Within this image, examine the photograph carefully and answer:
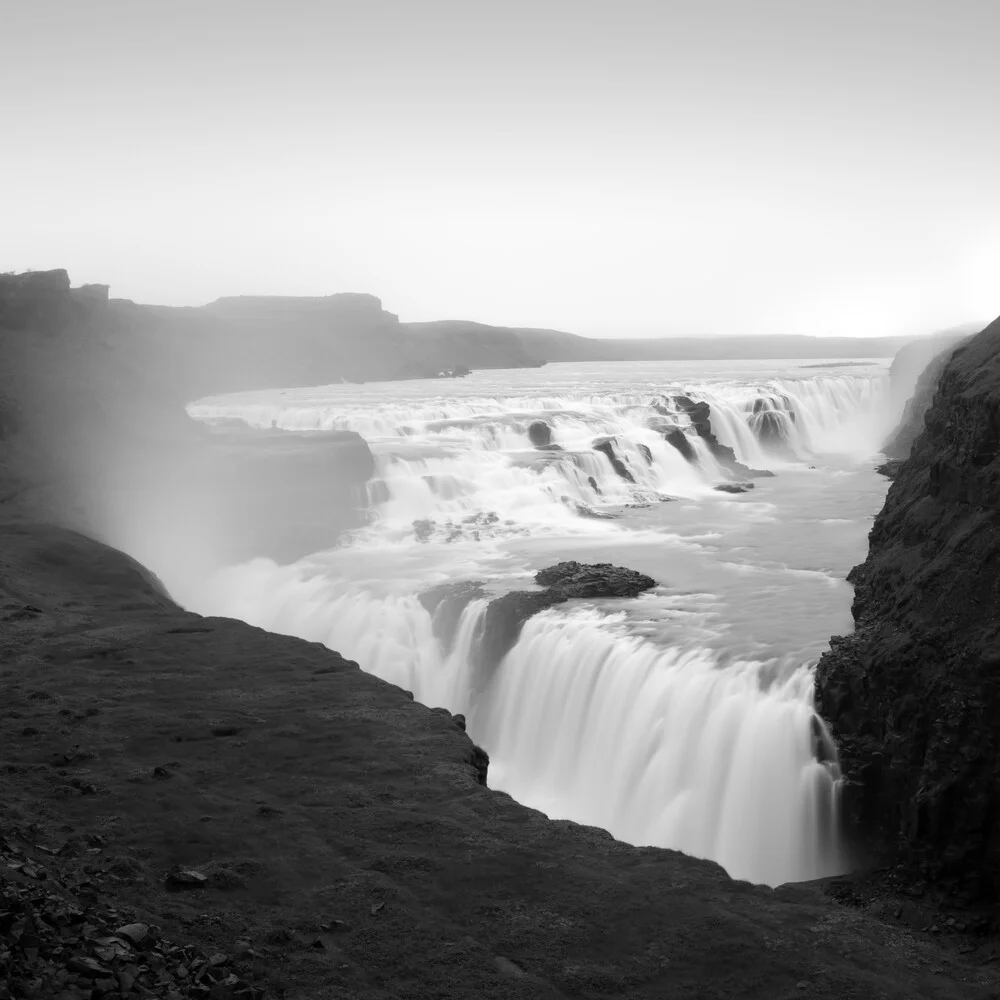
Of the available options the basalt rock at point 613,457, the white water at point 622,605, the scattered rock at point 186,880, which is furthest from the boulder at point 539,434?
the scattered rock at point 186,880

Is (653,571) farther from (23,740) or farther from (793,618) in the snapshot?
(23,740)

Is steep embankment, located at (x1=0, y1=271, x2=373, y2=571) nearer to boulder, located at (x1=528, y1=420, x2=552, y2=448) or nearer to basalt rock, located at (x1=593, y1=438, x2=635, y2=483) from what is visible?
boulder, located at (x1=528, y1=420, x2=552, y2=448)

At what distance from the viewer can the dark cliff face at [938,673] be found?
35.1 feet

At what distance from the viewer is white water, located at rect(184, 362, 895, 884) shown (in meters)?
13.4

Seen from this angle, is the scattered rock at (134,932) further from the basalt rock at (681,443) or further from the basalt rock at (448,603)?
the basalt rock at (681,443)

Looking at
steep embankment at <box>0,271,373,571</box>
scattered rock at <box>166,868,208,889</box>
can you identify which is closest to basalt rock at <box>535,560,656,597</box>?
steep embankment at <box>0,271,373,571</box>

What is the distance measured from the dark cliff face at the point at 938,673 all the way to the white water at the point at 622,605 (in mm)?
682

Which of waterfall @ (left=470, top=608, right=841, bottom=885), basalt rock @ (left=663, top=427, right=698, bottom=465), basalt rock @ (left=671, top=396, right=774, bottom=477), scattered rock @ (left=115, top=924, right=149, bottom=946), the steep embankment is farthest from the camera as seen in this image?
basalt rock @ (left=671, top=396, right=774, bottom=477)

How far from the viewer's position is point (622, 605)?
18.9 metres

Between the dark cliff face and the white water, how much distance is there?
0.68 m

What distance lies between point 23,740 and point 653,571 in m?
14.3

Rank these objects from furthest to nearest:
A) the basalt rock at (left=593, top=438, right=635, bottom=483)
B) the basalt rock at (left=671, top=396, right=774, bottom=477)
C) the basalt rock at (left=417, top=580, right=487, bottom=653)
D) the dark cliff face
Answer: the basalt rock at (left=671, top=396, right=774, bottom=477) < the basalt rock at (left=593, top=438, right=635, bottom=483) < the basalt rock at (left=417, top=580, right=487, bottom=653) < the dark cliff face

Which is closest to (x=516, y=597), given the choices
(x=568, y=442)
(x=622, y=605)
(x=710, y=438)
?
(x=622, y=605)

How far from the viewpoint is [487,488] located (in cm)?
3170
